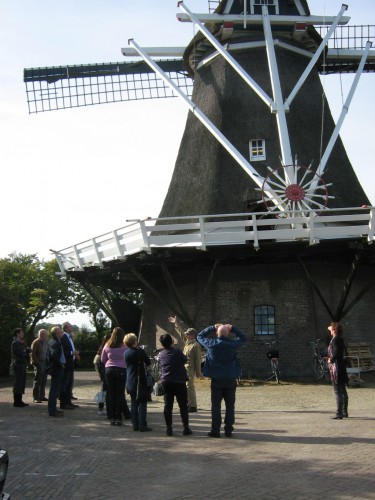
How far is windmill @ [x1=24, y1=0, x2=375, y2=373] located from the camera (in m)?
20.0

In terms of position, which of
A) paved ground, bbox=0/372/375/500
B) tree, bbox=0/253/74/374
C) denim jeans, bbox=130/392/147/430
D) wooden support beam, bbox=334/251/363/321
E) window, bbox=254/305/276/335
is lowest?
paved ground, bbox=0/372/375/500

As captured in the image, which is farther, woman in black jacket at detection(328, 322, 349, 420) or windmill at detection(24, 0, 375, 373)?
windmill at detection(24, 0, 375, 373)

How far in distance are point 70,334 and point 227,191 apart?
29.3 feet

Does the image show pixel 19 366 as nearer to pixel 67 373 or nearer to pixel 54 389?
pixel 67 373

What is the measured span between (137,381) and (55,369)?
260 centimetres

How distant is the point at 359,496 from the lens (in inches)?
267

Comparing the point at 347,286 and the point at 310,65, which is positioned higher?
the point at 310,65

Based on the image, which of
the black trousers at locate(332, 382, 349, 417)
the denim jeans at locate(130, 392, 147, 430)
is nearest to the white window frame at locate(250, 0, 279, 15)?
the black trousers at locate(332, 382, 349, 417)

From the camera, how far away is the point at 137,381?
1123cm

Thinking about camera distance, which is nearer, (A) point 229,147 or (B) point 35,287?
(A) point 229,147

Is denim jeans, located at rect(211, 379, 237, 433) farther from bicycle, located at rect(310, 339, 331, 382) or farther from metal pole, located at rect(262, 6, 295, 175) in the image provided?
metal pole, located at rect(262, 6, 295, 175)

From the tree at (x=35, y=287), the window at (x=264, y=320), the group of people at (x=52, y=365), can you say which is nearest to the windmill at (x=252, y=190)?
Result: the window at (x=264, y=320)

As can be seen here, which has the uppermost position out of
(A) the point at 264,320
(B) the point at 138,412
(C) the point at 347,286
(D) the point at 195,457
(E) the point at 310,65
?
(E) the point at 310,65

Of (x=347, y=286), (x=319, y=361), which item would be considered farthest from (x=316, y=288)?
(x=319, y=361)
